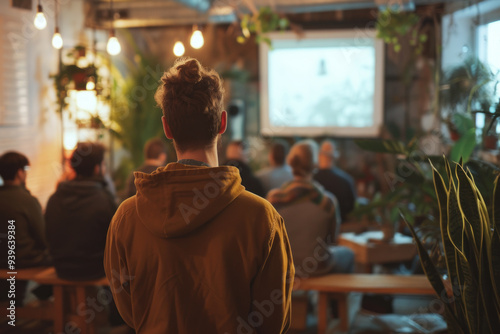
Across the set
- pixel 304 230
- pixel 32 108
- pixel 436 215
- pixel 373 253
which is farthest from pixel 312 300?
pixel 32 108

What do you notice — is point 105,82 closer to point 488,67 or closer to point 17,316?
point 17,316

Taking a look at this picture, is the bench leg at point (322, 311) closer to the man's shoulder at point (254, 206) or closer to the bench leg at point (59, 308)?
→ the bench leg at point (59, 308)

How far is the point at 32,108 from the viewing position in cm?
482

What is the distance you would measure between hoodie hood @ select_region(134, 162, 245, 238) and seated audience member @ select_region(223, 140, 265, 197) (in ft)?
9.55

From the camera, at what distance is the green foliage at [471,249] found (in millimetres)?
Answer: 1949

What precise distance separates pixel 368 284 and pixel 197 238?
2128mm

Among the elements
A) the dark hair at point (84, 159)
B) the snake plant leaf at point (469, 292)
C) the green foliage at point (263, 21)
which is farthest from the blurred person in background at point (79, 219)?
the green foliage at point (263, 21)

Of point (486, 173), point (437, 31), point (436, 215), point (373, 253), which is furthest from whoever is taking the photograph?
point (437, 31)

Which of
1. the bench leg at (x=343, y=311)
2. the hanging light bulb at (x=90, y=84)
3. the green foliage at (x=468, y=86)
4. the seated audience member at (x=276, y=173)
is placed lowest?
the bench leg at (x=343, y=311)

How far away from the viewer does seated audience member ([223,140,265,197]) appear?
4.52 m

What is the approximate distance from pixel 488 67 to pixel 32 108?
12.4 feet

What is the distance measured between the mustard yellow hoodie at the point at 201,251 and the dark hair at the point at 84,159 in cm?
198

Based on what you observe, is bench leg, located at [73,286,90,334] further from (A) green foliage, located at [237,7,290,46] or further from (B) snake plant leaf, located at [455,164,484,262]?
(A) green foliage, located at [237,7,290,46]

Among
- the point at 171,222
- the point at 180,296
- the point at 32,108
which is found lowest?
the point at 180,296
